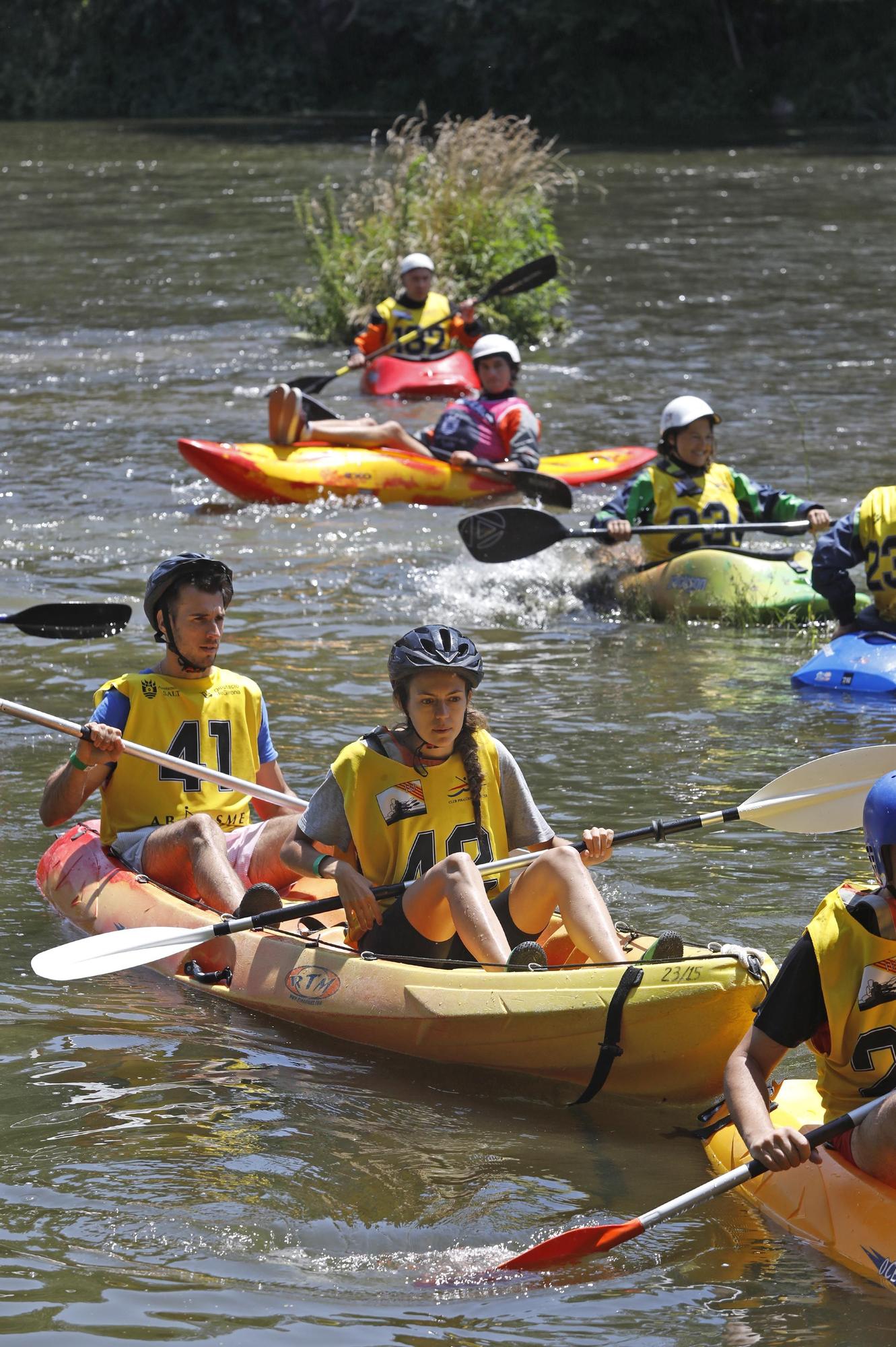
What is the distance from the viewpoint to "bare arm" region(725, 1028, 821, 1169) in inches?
135

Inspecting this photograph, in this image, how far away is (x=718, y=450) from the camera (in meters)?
12.7

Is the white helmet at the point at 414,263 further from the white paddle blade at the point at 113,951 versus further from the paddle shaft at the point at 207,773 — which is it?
the white paddle blade at the point at 113,951

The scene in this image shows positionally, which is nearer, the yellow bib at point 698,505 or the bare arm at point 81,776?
the bare arm at point 81,776

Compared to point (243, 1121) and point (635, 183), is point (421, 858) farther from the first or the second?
point (635, 183)

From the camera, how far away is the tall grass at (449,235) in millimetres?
15727

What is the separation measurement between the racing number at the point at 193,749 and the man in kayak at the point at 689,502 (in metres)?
3.75

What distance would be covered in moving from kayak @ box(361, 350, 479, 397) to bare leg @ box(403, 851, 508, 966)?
972cm

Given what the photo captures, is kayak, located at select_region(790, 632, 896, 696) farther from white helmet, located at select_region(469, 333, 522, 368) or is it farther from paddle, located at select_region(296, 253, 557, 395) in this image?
paddle, located at select_region(296, 253, 557, 395)

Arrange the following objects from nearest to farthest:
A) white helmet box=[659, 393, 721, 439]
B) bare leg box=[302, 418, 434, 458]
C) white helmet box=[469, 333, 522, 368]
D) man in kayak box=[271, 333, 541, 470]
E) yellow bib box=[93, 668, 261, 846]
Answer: yellow bib box=[93, 668, 261, 846] → white helmet box=[659, 393, 721, 439] → white helmet box=[469, 333, 522, 368] → man in kayak box=[271, 333, 541, 470] → bare leg box=[302, 418, 434, 458]

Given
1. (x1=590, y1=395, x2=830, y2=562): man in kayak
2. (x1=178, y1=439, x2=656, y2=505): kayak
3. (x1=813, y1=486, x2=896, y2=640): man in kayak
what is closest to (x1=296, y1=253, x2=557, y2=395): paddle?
(x1=178, y1=439, x2=656, y2=505): kayak

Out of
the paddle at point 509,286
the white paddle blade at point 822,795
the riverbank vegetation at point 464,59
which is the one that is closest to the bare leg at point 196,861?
the white paddle blade at point 822,795

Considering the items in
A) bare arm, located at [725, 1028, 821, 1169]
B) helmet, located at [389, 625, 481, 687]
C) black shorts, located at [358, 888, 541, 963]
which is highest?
helmet, located at [389, 625, 481, 687]

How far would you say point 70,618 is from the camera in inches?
274

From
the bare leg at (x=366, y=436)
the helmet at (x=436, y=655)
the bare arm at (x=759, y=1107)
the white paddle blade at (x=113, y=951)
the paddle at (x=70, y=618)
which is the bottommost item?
the white paddle blade at (x=113, y=951)
